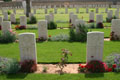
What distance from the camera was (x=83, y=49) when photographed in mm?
9141

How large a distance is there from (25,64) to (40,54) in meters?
2.05

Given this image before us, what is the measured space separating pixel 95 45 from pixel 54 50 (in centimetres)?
302

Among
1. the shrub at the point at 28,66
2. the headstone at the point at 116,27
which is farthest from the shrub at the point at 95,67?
the headstone at the point at 116,27

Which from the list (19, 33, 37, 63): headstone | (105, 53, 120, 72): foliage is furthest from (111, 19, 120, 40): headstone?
(19, 33, 37, 63): headstone

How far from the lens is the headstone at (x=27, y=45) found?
6434 millimetres

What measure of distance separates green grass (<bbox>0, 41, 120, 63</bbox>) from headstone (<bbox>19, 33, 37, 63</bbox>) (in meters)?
1.11

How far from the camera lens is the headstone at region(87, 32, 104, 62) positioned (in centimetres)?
638

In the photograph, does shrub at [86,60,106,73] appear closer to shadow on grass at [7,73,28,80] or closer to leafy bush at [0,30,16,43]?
shadow on grass at [7,73,28,80]

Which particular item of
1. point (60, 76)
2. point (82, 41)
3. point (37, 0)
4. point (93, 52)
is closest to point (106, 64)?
point (93, 52)

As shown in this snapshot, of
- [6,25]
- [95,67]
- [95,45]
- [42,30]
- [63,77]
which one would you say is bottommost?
[63,77]

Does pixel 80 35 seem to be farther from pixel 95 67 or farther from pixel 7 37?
pixel 95 67

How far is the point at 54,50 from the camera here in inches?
356

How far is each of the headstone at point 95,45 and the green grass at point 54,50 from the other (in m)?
1.14

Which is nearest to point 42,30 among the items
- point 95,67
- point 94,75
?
point 95,67
